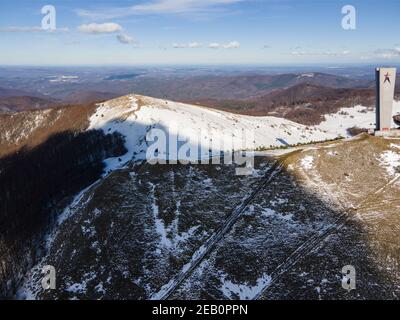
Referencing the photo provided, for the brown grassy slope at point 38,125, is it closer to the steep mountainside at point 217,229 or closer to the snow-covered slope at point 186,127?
the snow-covered slope at point 186,127

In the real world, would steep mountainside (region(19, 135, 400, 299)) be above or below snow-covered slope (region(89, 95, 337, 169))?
below

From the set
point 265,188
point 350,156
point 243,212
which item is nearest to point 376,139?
point 350,156

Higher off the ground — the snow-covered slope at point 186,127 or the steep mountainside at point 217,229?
the snow-covered slope at point 186,127

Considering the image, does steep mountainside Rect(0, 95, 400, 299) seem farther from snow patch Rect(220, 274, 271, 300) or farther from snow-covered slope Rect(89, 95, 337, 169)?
snow-covered slope Rect(89, 95, 337, 169)

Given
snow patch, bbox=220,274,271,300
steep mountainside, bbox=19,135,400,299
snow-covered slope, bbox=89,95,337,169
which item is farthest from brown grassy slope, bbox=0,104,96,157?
snow patch, bbox=220,274,271,300

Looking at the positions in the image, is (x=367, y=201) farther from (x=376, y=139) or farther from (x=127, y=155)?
(x=127, y=155)

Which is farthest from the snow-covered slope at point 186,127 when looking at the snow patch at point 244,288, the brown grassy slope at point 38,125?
the snow patch at point 244,288

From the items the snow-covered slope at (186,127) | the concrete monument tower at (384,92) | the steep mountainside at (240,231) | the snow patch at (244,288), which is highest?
the concrete monument tower at (384,92)

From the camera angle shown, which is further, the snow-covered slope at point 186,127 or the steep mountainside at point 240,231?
the snow-covered slope at point 186,127

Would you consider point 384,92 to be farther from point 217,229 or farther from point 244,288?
point 244,288
